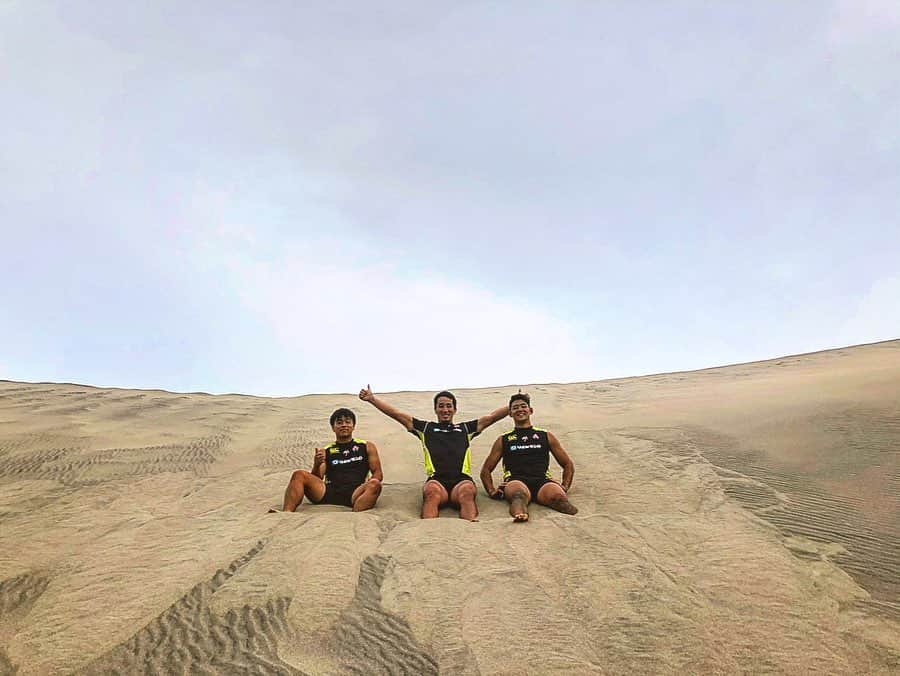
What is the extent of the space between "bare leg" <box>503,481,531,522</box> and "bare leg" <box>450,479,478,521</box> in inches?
10.7

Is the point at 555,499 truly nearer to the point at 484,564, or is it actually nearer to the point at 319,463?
the point at 484,564

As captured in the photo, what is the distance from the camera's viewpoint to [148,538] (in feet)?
11.3

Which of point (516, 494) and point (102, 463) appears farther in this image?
point (102, 463)

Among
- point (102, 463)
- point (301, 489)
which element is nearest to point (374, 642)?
point (301, 489)

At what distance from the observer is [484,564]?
2910 millimetres

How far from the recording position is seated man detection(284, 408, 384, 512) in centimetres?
414

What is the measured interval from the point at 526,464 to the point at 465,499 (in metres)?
0.69

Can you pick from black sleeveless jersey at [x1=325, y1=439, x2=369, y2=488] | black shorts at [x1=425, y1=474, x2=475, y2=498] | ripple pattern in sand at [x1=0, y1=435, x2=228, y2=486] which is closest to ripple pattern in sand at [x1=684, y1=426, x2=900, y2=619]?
black shorts at [x1=425, y1=474, x2=475, y2=498]

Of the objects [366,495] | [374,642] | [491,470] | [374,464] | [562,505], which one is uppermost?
[374,464]

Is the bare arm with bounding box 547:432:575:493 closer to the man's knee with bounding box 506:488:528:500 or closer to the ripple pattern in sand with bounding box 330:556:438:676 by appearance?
the man's knee with bounding box 506:488:528:500

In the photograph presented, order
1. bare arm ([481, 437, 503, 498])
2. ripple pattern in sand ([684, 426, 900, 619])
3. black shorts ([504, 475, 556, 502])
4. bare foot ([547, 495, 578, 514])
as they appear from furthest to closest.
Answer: bare arm ([481, 437, 503, 498]) < black shorts ([504, 475, 556, 502]) < bare foot ([547, 495, 578, 514]) < ripple pattern in sand ([684, 426, 900, 619])

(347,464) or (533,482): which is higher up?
(347,464)

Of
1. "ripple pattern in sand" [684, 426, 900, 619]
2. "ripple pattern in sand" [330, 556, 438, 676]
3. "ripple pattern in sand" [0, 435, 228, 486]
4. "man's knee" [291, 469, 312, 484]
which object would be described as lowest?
"ripple pattern in sand" [330, 556, 438, 676]

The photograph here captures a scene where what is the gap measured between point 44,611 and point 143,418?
6.15 meters
